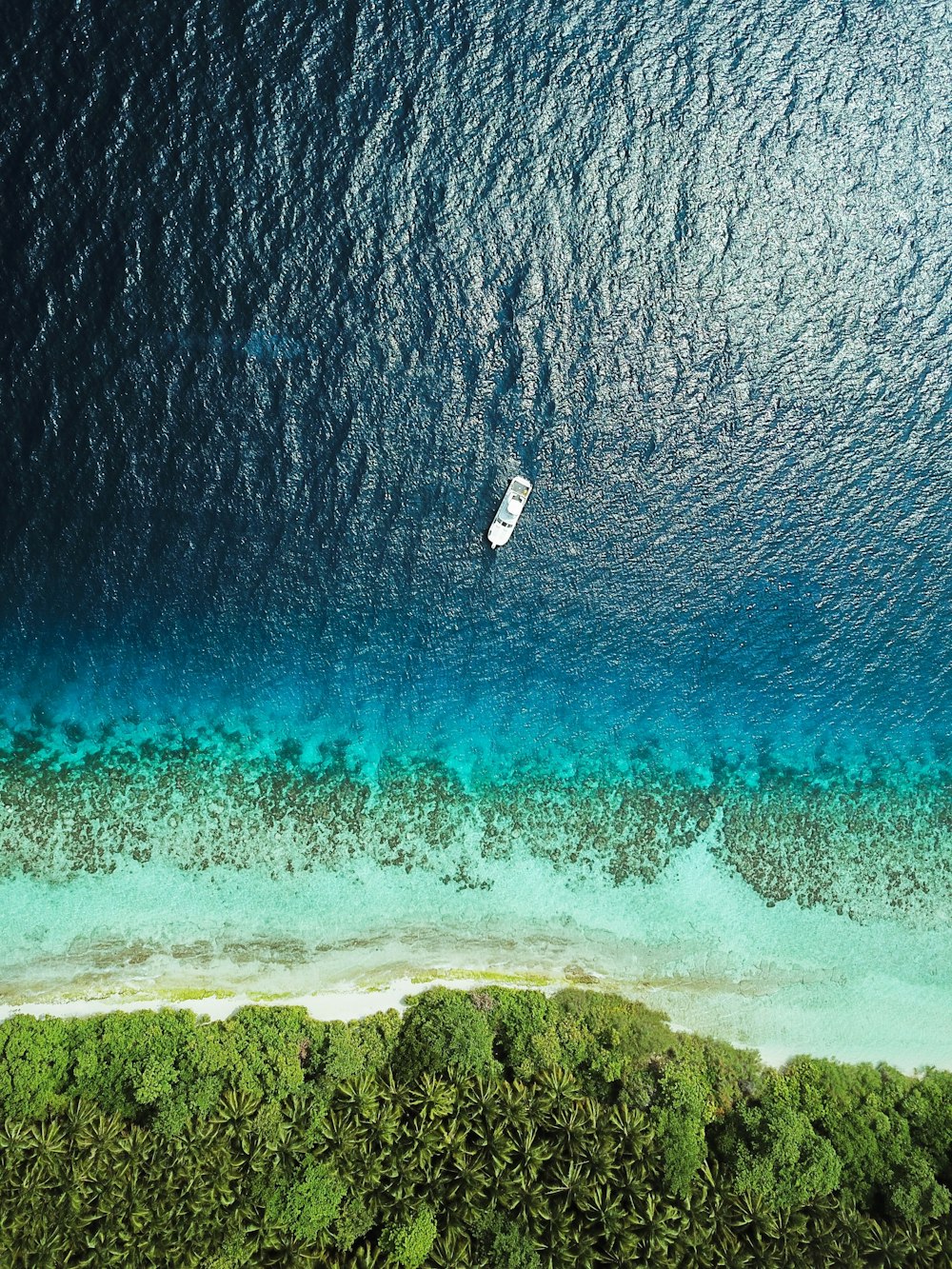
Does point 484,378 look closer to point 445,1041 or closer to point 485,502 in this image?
point 485,502

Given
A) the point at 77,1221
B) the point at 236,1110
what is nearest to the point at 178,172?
the point at 236,1110

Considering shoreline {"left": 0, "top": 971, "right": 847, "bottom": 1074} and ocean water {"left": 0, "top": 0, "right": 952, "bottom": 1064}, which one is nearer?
shoreline {"left": 0, "top": 971, "right": 847, "bottom": 1074}

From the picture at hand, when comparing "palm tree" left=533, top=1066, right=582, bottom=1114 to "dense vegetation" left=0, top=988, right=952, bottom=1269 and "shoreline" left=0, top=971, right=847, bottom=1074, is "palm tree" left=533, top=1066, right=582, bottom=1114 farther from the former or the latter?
"shoreline" left=0, top=971, right=847, bottom=1074

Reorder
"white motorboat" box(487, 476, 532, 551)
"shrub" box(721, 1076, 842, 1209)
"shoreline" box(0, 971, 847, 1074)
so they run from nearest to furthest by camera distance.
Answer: "shrub" box(721, 1076, 842, 1209), "shoreline" box(0, 971, 847, 1074), "white motorboat" box(487, 476, 532, 551)

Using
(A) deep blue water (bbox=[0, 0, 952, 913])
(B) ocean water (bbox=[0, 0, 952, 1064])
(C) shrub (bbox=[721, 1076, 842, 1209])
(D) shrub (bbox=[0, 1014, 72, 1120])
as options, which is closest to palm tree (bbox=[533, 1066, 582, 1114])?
(B) ocean water (bbox=[0, 0, 952, 1064])

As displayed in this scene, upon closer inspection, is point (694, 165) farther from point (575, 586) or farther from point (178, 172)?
point (178, 172)

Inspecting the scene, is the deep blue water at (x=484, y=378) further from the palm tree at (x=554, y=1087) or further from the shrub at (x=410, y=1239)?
the shrub at (x=410, y=1239)

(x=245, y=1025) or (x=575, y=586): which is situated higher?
(x=575, y=586)
